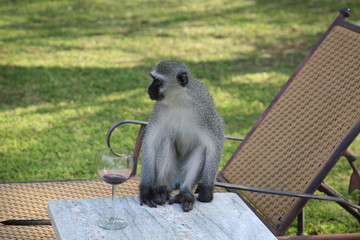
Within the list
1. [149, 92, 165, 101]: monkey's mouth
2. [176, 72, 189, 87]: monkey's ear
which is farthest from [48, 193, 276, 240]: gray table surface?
[176, 72, 189, 87]: monkey's ear

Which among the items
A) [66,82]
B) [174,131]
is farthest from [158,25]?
[174,131]

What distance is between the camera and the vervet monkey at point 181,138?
10.4 feet

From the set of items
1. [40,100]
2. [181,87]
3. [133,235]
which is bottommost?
[40,100]

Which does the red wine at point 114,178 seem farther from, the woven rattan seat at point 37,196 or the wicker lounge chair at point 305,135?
the wicker lounge chair at point 305,135

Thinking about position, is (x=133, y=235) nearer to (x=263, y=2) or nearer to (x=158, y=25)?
(x=158, y=25)

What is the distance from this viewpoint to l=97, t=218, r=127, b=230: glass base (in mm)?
2576

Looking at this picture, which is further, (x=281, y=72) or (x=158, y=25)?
(x=158, y=25)

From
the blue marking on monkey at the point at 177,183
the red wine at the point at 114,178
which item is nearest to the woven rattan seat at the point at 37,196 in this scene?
the blue marking on monkey at the point at 177,183

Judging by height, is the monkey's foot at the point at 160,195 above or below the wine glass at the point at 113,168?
below

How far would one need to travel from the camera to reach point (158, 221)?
9.01ft

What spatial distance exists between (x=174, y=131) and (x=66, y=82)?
4.15 m

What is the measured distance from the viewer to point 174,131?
3.38 m

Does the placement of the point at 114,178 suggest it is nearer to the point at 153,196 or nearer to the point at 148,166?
the point at 153,196

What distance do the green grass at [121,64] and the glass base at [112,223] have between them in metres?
1.26
